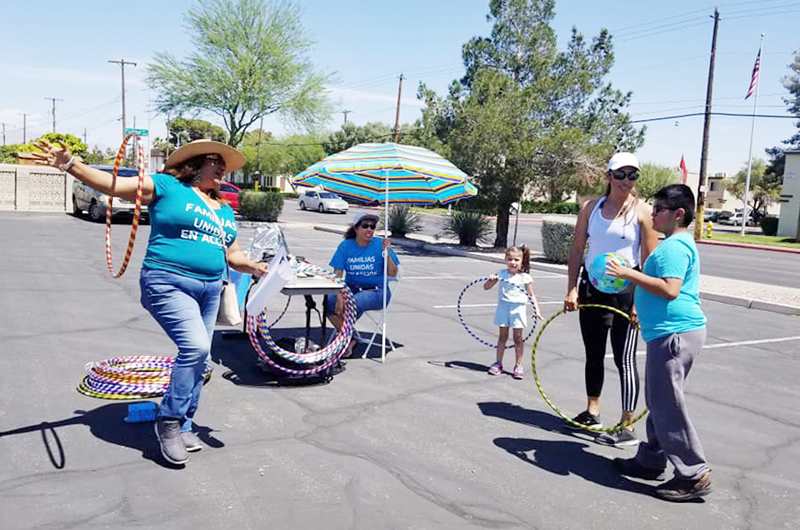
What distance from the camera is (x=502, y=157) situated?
66.1 feet

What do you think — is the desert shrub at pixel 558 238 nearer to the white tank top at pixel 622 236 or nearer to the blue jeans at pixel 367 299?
the blue jeans at pixel 367 299

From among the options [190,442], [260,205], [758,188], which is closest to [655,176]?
[758,188]

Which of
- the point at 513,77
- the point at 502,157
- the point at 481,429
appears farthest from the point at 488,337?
the point at 513,77

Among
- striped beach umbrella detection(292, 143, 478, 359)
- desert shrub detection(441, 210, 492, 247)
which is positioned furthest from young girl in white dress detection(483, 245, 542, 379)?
desert shrub detection(441, 210, 492, 247)

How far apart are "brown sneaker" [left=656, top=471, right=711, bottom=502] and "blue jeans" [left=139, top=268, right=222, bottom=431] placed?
3.10 m

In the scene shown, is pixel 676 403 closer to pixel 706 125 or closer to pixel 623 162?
pixel 623 162

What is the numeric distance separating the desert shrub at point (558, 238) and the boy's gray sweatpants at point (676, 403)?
13840 mm

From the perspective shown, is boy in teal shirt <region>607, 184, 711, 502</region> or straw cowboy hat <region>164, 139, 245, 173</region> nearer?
boy in teal shirt <region>607, 184, 711, 502</region>

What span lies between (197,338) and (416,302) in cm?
710

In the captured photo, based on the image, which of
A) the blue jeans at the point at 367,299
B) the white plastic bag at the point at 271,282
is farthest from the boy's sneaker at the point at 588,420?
the blue jeans at the point at 367,299

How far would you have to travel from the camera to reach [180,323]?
428 centimetres

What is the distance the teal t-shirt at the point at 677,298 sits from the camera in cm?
421

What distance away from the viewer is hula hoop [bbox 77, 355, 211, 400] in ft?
17.5

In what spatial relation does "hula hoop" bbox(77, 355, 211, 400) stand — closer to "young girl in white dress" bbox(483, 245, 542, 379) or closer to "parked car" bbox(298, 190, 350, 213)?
"young girl in white dress" bbox(483, 245, 542, 379)
